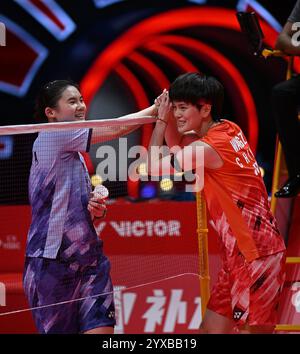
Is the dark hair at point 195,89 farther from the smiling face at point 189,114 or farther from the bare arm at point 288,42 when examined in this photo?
Answer: the bare arm at point 288,42

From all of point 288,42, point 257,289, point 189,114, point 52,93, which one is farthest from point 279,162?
point 52,93

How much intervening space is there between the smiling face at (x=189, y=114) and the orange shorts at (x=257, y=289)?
2.50 ft

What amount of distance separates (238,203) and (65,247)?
92 centimetres

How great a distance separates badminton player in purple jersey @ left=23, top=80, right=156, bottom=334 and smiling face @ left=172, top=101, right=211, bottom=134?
1.54ft

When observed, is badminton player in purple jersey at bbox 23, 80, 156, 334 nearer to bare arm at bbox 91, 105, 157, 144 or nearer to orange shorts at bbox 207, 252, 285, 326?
bare arm at bbox 91, 105, 157, 144

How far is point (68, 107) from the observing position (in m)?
4.53

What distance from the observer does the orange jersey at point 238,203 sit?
4.27 m

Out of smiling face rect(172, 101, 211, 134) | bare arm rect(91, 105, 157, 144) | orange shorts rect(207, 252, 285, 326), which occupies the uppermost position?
smiling face rect(172, 101, 211, 134)

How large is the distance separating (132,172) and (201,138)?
526 millimetres

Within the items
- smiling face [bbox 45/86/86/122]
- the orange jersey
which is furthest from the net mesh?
the orange jersey

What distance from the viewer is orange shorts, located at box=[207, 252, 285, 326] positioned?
425 centimetres

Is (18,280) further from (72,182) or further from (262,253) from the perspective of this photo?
(262,253)

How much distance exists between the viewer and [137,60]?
36.9ft

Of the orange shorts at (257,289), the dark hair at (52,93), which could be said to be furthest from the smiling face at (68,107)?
the orange shorts at (257,289)
